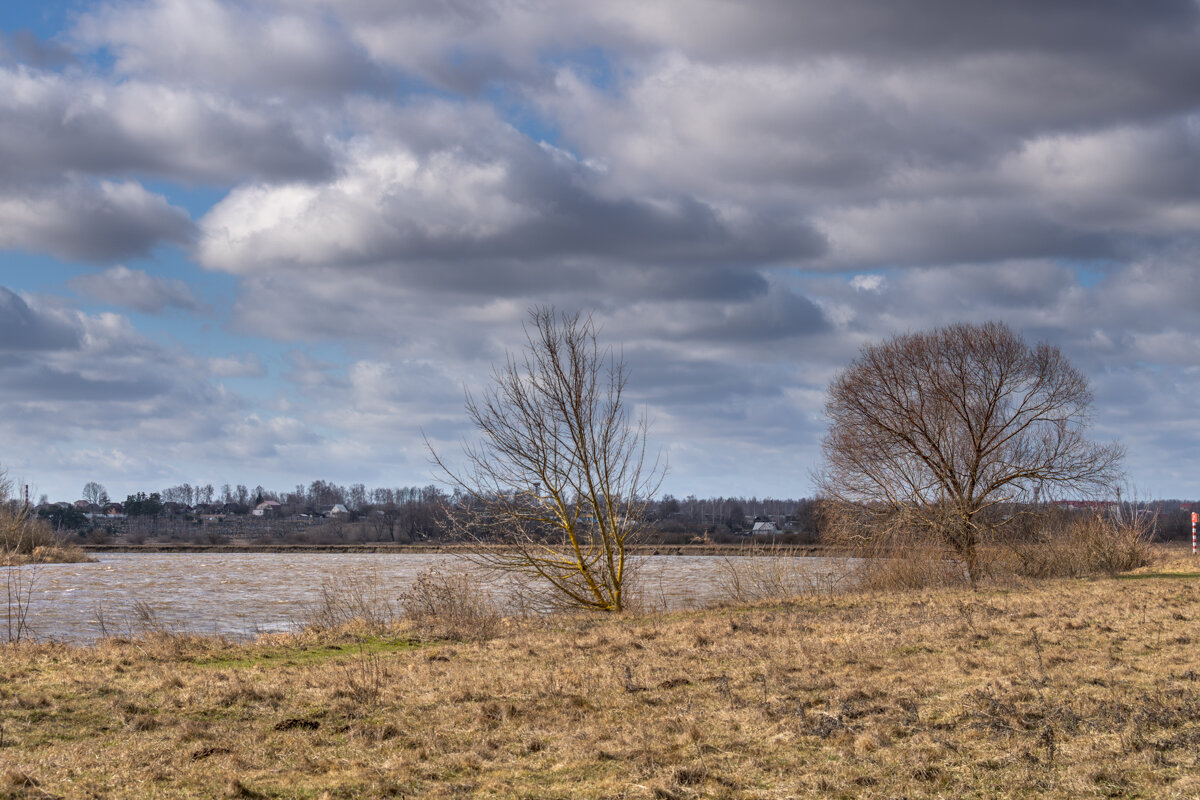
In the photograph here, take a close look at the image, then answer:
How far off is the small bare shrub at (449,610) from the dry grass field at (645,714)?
7.79ft

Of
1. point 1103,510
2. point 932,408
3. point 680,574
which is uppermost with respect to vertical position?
point 932,408

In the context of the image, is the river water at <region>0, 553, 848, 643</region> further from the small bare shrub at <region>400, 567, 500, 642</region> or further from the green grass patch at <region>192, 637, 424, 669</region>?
the green grass patch at <region>192, 637, 424, 669</region>

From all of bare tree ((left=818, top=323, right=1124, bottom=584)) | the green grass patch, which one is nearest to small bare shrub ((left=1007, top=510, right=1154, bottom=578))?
bare tree ((left=818, top=323, right=1124, bottom=584))

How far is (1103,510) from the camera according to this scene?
3153 cm

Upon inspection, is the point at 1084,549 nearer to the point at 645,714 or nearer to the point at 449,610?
the point at 449,610

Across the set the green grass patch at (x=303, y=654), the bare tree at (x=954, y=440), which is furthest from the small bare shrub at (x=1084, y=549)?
the green grass patch at (x=303, y=654)

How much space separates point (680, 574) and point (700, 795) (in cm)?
3642

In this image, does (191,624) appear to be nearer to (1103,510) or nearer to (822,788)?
(822,788)

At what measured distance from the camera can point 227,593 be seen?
34438 mm

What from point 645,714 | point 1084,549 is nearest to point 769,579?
point 1084,549

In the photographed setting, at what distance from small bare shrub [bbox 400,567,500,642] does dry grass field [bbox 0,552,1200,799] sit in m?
2.37

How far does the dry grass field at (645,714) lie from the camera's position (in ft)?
23.0

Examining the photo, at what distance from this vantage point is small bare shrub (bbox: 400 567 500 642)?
1766 centimetres

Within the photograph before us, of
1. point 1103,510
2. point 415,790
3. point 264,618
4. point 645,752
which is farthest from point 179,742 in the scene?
point 1103,510
